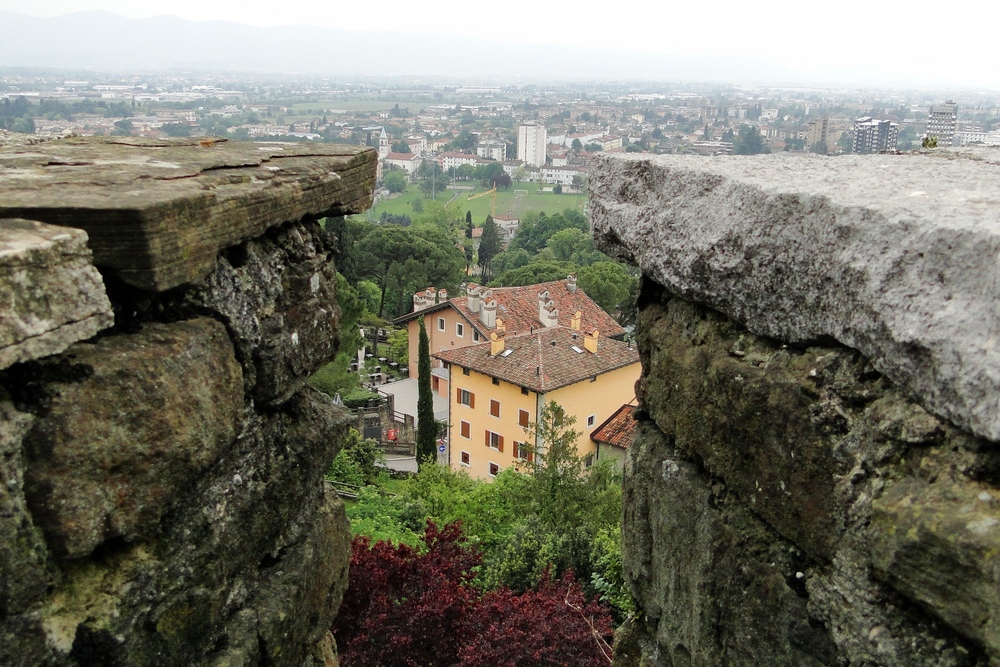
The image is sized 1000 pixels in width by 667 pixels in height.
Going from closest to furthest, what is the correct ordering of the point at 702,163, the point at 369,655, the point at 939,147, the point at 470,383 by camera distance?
the point at 702,163, the point at 939,147, the point at 369,655, the point at 470,383

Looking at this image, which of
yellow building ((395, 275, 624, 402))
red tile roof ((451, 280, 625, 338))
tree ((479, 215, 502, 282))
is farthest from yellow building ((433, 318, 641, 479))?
tree ((479, 215, 502, 282))

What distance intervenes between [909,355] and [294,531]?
143 inches

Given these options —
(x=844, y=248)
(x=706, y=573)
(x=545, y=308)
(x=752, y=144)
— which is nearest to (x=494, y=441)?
(x=545, y=308)

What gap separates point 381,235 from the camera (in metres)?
56.0

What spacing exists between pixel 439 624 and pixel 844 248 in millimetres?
6733

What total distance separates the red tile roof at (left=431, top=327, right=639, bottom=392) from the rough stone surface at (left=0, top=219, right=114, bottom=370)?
80.0 ft

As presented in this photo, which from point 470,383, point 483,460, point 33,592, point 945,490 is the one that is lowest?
point 483,460

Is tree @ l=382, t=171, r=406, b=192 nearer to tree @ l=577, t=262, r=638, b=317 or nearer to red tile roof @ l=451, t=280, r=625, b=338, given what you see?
tree @ l=577, t=262, r=638, b=317

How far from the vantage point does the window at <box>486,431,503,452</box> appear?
30000 millimetres

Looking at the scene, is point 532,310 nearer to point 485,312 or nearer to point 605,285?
point 485,312

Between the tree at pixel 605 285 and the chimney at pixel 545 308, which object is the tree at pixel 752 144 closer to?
the tree at pixel 605 285

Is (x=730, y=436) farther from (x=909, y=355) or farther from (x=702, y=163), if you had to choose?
(x=702, y=163)

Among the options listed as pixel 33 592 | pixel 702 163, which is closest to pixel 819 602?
pixel 702 163

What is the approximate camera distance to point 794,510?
11.1ft
